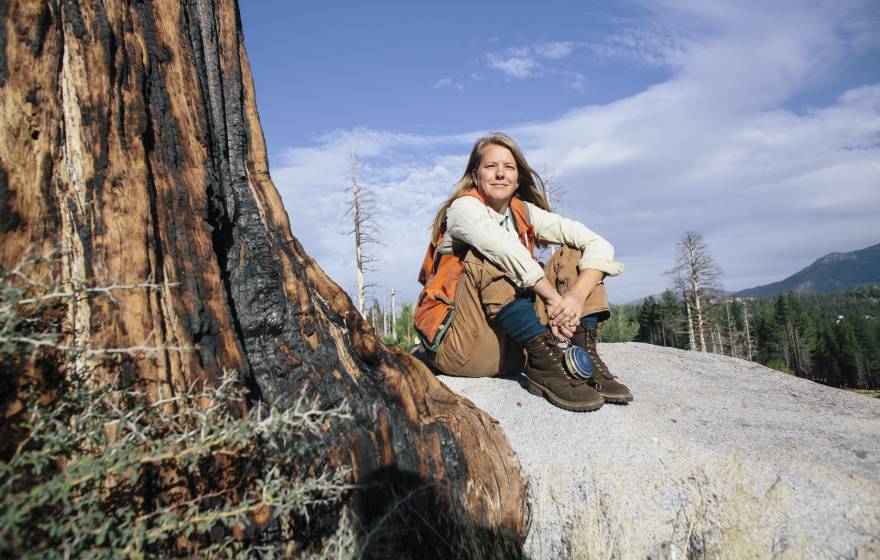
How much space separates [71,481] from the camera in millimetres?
1101

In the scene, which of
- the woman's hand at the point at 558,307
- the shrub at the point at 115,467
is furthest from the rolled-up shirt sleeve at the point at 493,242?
the shrub at the point at 115,467

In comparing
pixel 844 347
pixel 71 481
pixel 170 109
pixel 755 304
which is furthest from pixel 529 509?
pixel 755 304

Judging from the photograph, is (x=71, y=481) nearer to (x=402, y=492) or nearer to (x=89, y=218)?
(x=89, y=218)

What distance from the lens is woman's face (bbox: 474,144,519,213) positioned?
3.86 metres

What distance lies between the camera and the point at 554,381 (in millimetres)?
3158

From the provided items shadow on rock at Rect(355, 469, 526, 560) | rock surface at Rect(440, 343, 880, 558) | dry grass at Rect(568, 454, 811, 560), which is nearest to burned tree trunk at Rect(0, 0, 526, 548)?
shadow on rock at Rect(355, 469, 526, 560)

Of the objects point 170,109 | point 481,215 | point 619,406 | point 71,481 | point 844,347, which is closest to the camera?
point 71,481

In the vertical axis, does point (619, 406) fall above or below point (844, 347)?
above

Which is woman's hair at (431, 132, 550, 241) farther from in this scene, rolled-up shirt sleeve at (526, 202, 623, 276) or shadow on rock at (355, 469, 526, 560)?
shadow on rock at (355, 469, 526, 560)

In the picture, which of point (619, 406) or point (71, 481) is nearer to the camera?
point (71, 481)

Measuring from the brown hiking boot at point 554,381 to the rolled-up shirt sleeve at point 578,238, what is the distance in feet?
2.29

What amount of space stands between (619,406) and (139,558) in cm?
270

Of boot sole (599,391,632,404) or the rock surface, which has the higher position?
boot sole (599,391,632,404)

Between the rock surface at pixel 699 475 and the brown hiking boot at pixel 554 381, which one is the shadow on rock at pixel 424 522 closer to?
the rock surface at pixel 699 475
